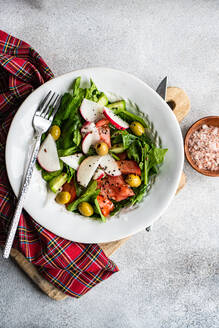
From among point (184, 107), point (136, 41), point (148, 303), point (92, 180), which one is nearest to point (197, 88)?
point (184, 107)

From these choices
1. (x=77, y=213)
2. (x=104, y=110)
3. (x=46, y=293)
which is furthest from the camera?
(x=46, y=293)

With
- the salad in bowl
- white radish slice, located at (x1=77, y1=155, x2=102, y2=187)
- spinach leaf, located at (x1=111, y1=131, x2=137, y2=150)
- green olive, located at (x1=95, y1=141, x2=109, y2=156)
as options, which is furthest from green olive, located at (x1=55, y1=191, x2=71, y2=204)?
spinach leaf, located at (x1=111, y1=131, x2=137, y2=150)

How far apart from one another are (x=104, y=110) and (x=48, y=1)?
1.23 meters

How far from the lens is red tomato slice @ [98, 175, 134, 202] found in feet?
6.30

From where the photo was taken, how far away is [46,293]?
217 cm

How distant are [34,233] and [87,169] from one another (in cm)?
62

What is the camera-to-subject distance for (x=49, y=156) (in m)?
1.91

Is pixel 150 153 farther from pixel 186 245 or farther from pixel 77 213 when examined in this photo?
pixel 186 245

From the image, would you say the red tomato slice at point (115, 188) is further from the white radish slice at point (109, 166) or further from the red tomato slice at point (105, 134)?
the red tomato slice at point (105, 134)

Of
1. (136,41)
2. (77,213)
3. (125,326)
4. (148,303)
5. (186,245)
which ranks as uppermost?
(136,41)

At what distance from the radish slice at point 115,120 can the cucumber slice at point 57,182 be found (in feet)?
1.54

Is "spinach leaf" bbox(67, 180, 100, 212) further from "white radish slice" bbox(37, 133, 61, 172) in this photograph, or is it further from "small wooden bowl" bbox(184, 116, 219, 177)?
"small wooden bowl" bbox(184, 116, 219, 177)

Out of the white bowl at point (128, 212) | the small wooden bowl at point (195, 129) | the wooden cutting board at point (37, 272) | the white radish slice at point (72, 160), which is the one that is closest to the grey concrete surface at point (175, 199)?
the small wooden bowl at point (195, 129)

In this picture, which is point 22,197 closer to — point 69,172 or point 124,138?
point 69,172
